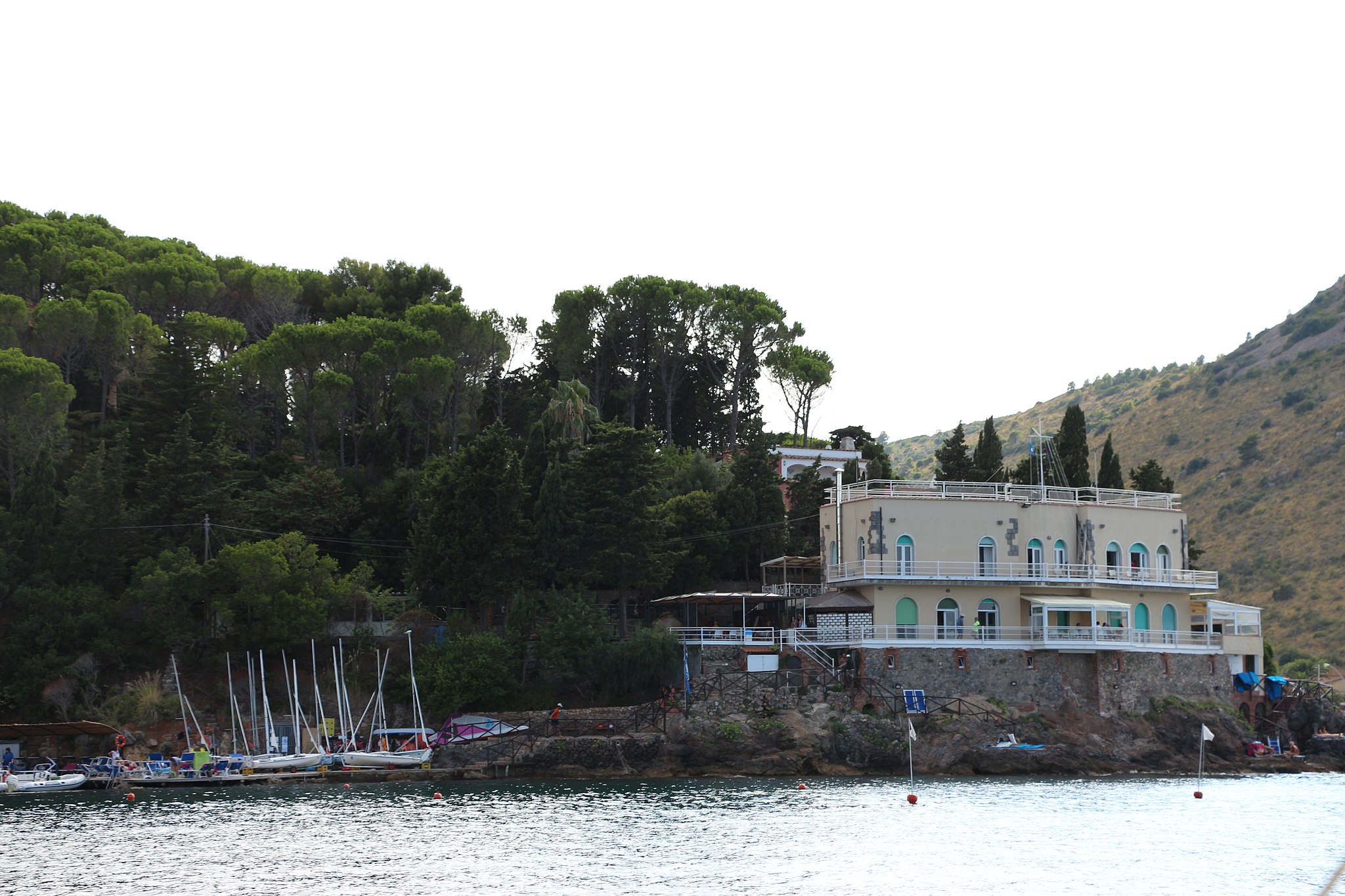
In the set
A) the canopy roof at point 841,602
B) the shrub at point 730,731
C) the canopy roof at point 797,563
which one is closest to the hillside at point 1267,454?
the canopy roof at point 797,563

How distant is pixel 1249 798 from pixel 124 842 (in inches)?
1452

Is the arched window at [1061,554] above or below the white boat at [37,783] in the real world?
above

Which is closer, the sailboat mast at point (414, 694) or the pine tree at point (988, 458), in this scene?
the sailboat mast at point (414, 694)

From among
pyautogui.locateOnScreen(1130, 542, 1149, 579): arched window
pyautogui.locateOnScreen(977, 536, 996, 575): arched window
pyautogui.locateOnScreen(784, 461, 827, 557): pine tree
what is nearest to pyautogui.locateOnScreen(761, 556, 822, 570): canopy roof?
pyautogui.locateOnScreen(784, 461, 827, 557): pine tree

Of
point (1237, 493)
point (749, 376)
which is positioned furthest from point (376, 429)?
point (1237, 493)

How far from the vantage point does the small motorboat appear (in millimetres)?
54188

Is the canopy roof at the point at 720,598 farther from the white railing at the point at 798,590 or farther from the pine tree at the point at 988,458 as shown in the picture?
the pine tree at the point at 988,458

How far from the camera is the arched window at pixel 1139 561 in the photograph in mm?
65688

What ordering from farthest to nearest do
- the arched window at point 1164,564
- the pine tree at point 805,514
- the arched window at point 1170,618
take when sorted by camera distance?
1. the pine tree at point 805,514
2. the arched window at point 1170,618
3. the arched window at point 1164,564

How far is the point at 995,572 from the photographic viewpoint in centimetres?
6288

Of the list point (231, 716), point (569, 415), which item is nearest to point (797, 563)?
point (569, 415)

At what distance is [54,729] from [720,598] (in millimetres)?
28148

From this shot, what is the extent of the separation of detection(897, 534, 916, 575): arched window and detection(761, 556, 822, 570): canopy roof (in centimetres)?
477

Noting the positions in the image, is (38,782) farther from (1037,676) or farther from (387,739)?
(1037,676)
